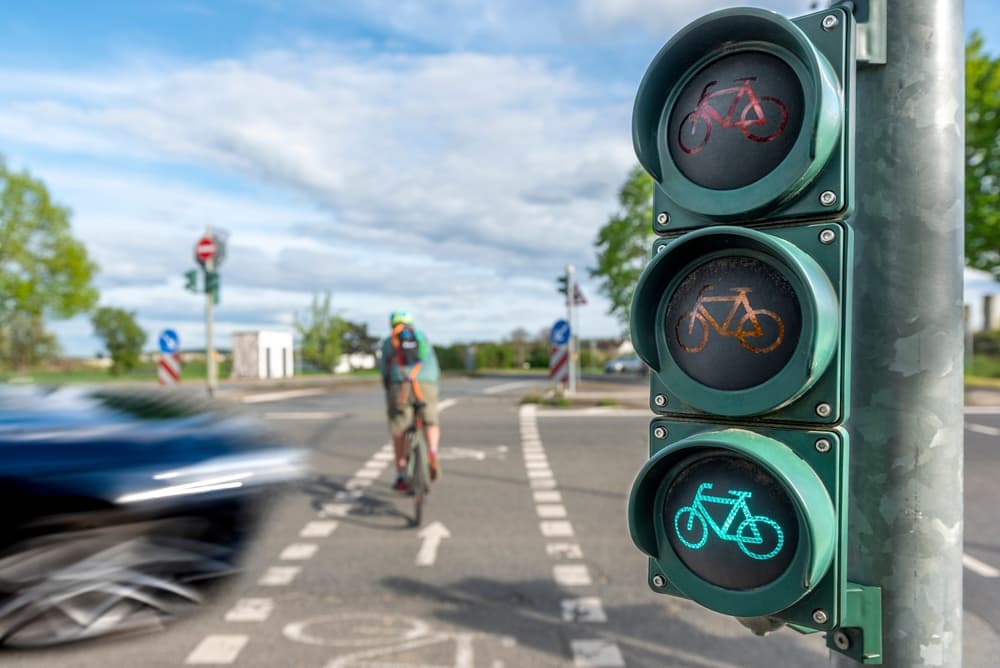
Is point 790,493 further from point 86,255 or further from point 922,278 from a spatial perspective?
point 86,255

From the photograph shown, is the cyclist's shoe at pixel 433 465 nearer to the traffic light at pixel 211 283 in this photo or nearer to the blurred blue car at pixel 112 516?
the blurred blue car at pixel 112 516

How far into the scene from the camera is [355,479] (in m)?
10.0

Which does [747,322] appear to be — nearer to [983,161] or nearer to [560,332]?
[560,332]

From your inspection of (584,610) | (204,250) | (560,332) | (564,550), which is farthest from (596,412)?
(584,610)

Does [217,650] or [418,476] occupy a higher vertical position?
[418,476]

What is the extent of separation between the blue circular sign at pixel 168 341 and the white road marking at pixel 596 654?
66.8 ft

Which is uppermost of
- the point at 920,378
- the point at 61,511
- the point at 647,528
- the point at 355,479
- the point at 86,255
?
the point at 86,255

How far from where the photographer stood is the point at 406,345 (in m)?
7.97

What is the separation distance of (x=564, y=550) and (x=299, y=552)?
209 centimetres

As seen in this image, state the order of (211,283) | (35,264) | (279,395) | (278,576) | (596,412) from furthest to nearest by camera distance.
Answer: (35,264) → (279,395) → (211,283) → (596,412) → (278,576)

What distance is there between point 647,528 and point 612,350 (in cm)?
7620

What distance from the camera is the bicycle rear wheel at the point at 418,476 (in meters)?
Result: 7.38

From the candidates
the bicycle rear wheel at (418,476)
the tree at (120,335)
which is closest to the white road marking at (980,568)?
the bicycle rear wheel at (418,476)

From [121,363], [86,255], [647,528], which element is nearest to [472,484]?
[647,528]
